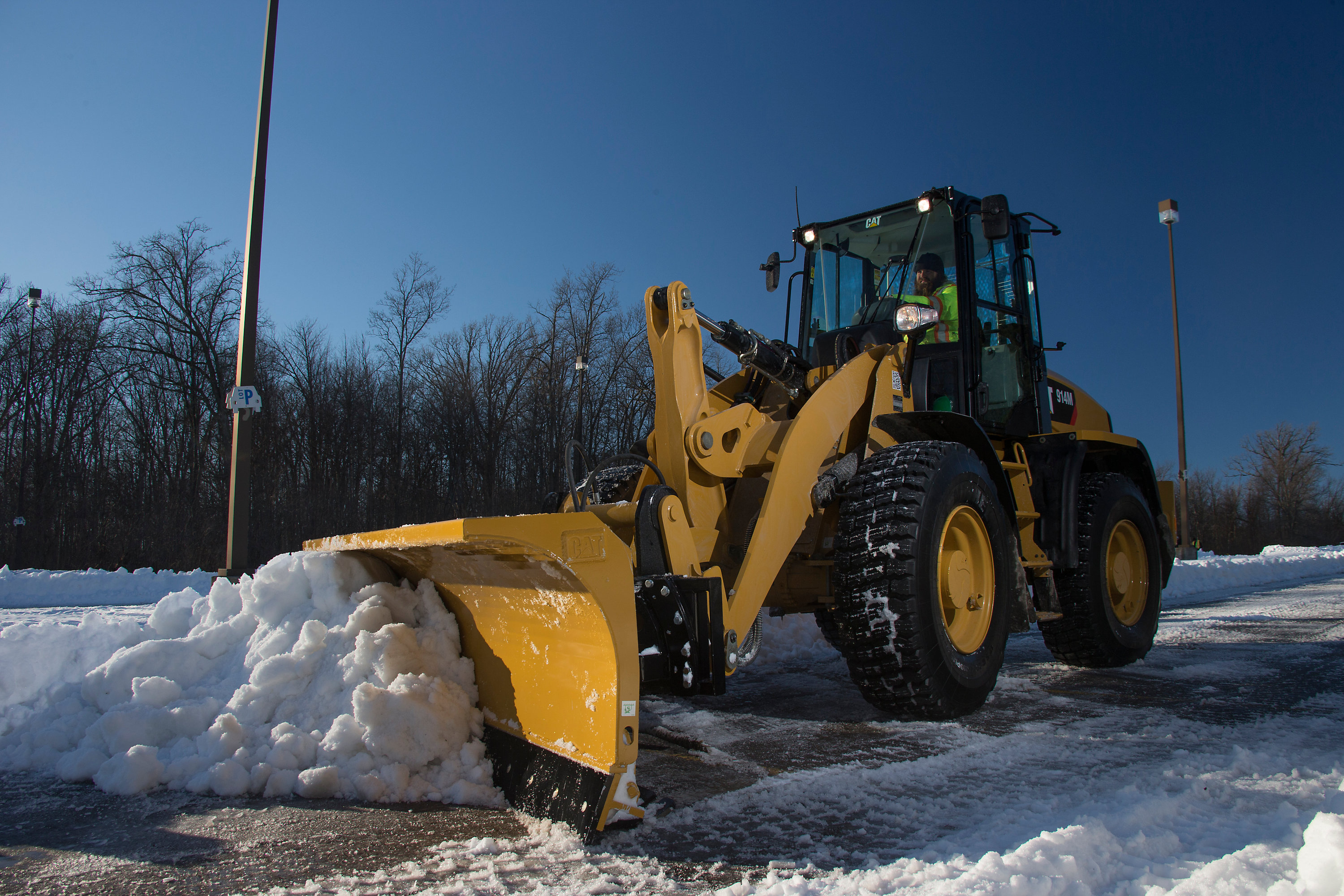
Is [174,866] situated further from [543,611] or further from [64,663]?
[64,663]

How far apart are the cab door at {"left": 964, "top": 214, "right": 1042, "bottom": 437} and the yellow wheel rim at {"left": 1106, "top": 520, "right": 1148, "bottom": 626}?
49.0 inches

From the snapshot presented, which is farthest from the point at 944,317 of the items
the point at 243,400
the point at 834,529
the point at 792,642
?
the point at 243,400

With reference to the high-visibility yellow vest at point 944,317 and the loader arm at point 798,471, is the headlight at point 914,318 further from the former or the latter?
the high-visibility yellow vest at point 944,317

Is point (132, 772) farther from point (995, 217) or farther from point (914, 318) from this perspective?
point (995, 217)

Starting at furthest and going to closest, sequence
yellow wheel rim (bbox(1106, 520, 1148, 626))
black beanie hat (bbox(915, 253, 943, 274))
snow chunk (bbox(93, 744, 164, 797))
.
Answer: yellow wheel rim (bbox(1106, 520, 1148, 626)), black beanie hat (bbox(915, 253, 943, 274)), snow chunk (bbox(93, 744, 164, 797))

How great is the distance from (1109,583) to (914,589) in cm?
335

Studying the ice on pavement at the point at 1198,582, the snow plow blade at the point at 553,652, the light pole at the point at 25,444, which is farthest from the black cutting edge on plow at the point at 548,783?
the light pole at the point at 25,444

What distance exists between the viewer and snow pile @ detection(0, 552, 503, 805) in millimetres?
2928

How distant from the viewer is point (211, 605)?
144 inches

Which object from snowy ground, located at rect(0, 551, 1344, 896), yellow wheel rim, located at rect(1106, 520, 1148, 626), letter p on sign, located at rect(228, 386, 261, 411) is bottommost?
snowy ground, located at rect(0, 551, 1344, 896)

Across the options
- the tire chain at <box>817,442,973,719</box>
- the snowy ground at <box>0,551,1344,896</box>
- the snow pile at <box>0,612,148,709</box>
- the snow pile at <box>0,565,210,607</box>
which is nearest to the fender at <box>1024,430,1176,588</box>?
the snowy ground at <box>0,551,1344,896</box>

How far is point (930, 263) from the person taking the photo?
17.9ft

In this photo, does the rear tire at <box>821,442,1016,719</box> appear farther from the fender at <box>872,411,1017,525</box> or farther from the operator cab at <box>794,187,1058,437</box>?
the operator cab at <box>794,187,1058,437</box>

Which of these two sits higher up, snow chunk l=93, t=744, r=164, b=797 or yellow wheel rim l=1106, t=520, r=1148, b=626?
yellow wheel rim l=1106, t=520, r=1148, b=626
